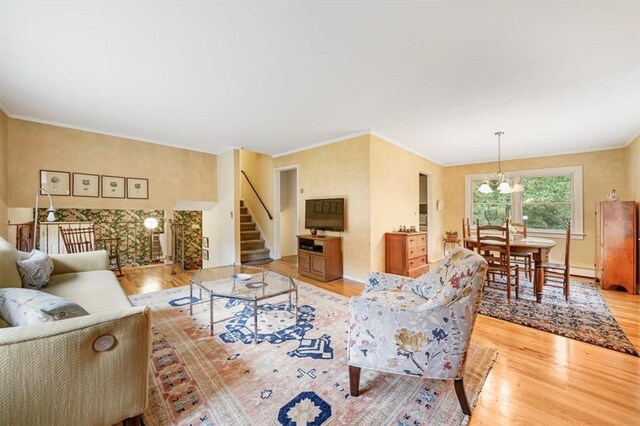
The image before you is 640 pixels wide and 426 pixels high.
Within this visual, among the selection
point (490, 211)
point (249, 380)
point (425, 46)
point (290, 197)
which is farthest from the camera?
point (290, 197)

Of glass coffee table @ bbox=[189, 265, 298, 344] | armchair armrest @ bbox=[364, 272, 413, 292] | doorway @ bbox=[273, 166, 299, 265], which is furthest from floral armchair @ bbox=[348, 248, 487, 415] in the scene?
doorway @ bbox=[273, 166, 299, 265]

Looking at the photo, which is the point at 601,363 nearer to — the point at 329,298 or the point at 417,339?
the point at 417,339

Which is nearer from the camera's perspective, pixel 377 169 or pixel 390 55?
pixel 390 55

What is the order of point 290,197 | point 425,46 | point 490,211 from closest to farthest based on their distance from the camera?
1. point 425,46
2. point 490,211
3. point 290,197

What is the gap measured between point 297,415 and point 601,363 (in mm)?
2421

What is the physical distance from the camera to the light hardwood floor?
1.47 metres

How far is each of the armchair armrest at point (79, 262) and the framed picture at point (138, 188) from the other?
1822 mm

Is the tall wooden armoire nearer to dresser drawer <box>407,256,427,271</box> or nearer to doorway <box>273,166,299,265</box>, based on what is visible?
dresser drawer <box>407,256,427,271</box>

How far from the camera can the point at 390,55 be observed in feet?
6.80

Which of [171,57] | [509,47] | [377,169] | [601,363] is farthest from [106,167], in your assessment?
[601,363]

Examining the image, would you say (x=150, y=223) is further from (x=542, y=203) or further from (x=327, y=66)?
(x=542, y=203)

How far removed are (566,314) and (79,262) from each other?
5.64m

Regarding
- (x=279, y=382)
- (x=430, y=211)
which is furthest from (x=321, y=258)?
(x=430, y=211)

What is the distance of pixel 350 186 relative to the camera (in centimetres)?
430
